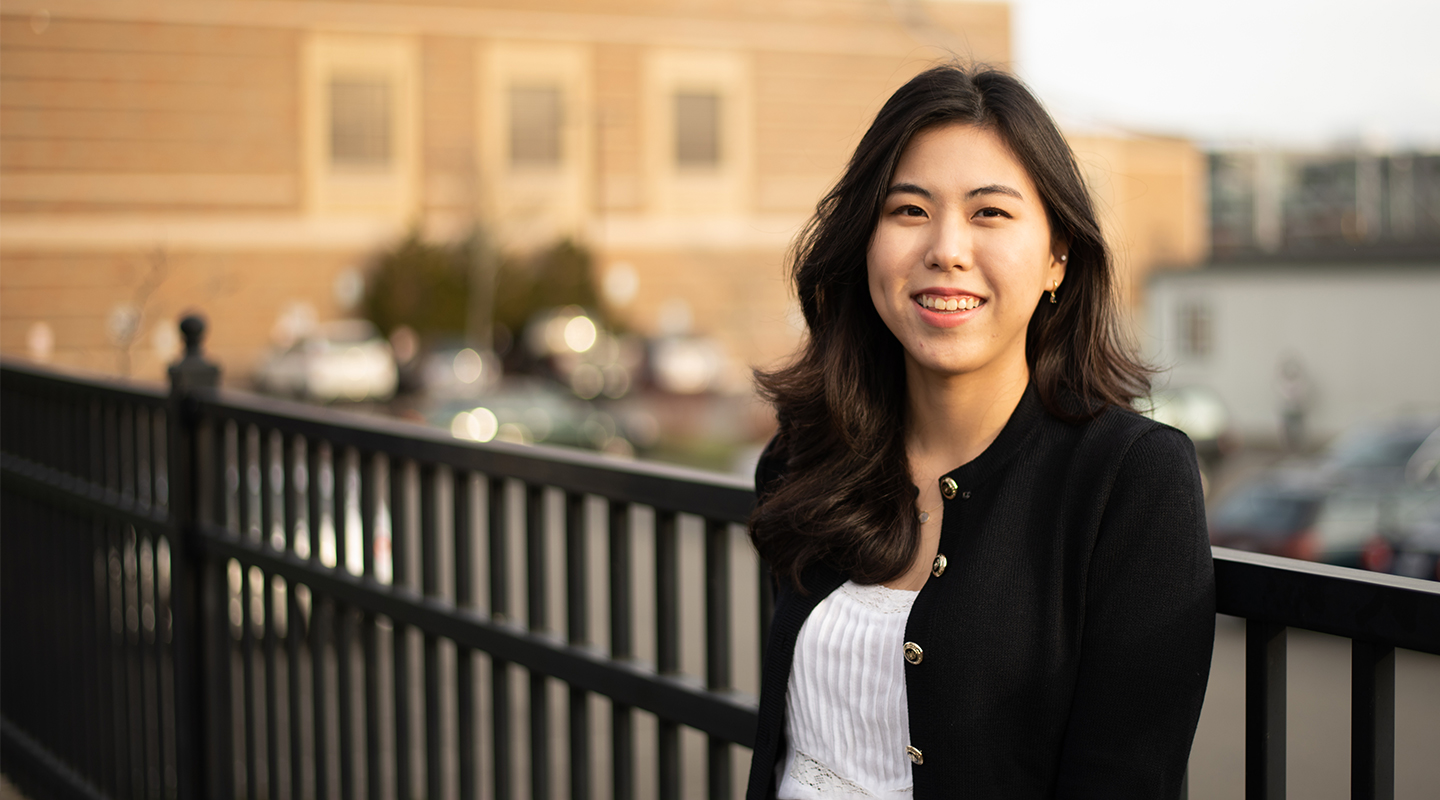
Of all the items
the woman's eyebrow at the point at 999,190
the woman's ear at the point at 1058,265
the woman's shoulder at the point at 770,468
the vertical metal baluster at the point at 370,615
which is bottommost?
the vertical metal baluster at the point at 370,615

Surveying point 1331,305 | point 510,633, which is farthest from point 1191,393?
point 510,633

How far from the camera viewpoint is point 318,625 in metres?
3.38

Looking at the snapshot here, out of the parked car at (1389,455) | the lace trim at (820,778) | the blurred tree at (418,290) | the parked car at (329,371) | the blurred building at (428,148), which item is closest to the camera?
the lace trim at (820,778)

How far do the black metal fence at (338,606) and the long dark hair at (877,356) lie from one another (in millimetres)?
213

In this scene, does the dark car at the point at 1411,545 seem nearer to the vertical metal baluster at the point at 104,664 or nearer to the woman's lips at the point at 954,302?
the vertical metal baluster at the point at 104,664

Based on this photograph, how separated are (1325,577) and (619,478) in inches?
49.3

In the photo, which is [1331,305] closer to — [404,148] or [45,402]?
[404,148]

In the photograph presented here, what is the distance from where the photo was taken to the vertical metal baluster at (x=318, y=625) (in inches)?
133

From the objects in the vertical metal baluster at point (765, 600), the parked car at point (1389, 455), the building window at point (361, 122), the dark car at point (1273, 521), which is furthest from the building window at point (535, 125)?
the vertical metal baluster at point (765, 600)

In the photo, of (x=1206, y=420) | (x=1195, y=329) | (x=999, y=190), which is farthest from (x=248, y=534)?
(x=1195, y=329)

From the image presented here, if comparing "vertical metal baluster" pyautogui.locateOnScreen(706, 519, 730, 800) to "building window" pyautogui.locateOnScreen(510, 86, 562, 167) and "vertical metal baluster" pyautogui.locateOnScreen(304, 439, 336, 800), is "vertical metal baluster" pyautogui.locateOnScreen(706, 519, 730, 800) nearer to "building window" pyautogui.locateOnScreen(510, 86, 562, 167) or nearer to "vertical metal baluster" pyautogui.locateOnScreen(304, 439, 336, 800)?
"vertical metal baluster" pyautogui.locateOnScreen(304, 439, 336, 800)

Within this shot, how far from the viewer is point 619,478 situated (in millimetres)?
2439

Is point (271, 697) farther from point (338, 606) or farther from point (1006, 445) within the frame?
point (1006, 445)

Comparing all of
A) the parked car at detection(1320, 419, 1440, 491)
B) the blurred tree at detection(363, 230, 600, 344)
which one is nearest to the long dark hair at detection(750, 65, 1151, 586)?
the parked car at detection(1320, 419, 1440, 491)
